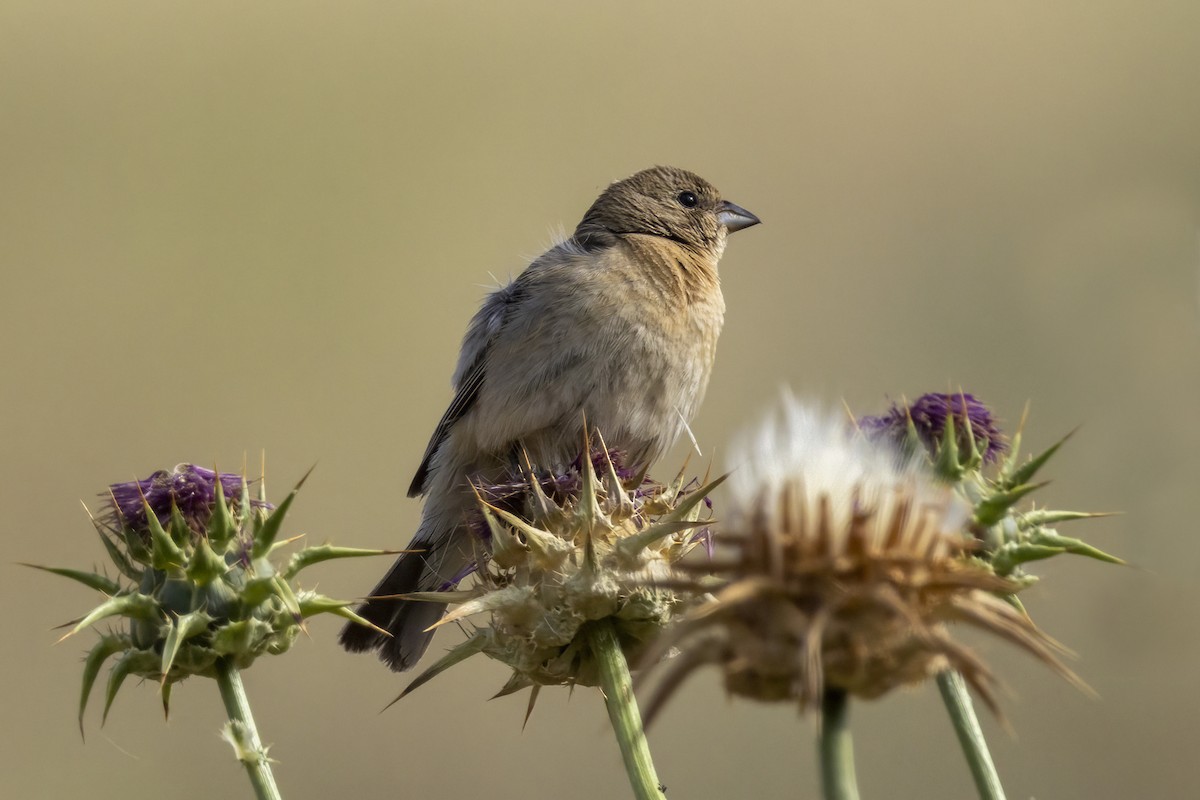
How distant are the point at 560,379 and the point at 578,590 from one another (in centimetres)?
281

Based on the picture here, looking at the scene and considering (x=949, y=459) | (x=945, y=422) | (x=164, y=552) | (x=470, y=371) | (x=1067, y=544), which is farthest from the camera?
(x=470, y=371)

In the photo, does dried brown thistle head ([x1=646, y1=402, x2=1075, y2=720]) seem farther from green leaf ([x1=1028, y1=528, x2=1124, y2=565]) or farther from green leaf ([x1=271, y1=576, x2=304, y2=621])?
green leaf ([x1=271, y1=576, x2=304, y2=621])

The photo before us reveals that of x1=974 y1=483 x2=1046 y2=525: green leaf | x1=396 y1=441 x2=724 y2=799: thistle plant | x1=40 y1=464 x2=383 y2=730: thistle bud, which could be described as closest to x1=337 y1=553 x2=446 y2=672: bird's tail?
x1=40 y1=464 x2=383 y2=730: thistle bud

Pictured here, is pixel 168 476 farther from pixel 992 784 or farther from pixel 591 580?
pixel 992 784

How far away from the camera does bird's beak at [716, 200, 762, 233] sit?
8602 mm

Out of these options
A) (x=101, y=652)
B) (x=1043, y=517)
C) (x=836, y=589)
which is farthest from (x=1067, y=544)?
(x=101, y=652)

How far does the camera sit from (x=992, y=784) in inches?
124

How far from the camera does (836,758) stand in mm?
1993

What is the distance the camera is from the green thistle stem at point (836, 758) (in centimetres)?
198

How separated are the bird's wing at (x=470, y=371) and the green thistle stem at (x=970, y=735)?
14.1ft

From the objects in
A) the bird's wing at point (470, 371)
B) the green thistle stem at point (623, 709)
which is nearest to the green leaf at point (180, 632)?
the green thistle stem at point (623, 709)

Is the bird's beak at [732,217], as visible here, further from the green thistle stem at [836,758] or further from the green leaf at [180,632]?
the green thistle stem at [836,758]

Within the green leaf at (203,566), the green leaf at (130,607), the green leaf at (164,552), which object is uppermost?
the green leaf at (164,552)

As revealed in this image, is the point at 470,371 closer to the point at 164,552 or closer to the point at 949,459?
the point at 164,552
